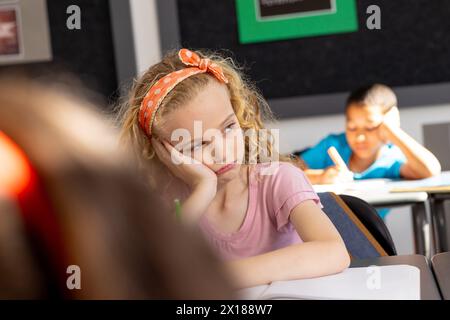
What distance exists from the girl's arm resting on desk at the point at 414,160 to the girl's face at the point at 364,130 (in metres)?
0.04

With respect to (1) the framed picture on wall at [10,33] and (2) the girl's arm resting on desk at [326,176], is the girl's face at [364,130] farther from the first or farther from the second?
(1) the framed picture on wall at [10,33]

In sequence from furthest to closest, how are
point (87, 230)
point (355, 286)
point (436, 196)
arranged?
point (436, 196)
point (355, 286)
point (87, 230)

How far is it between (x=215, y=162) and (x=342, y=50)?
125 centimetres

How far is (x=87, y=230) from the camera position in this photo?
0.31 feet

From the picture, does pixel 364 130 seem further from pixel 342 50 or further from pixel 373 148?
pixel 342 50

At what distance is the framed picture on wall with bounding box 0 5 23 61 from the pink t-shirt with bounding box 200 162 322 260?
1.43 meters

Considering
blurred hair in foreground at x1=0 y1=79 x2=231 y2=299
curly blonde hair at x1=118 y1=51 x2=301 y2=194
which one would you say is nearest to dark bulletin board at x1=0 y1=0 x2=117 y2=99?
curly blonde hair at x1=118 y1=51 x2=301 y2=194

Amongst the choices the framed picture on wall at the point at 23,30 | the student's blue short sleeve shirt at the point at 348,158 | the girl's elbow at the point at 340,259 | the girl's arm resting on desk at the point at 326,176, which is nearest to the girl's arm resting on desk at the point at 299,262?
the girl's elbow at the point at 340,259

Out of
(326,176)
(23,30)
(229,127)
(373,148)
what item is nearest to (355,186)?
(326,176)

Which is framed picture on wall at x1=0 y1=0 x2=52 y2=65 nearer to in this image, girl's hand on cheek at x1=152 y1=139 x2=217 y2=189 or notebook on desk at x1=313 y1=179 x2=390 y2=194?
notebook on desk at x1=313 y1=179 x2=390 y2=194

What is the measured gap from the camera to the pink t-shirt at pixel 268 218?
25.0 inches

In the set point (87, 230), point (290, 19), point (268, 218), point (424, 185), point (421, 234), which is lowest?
point (421, 234)

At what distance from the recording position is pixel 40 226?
10 centimetres
